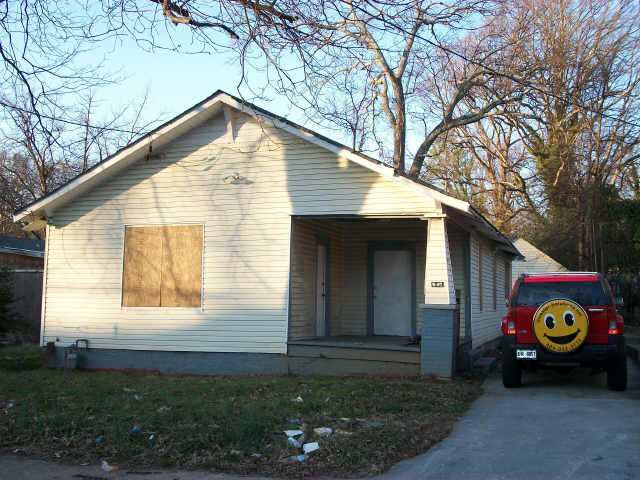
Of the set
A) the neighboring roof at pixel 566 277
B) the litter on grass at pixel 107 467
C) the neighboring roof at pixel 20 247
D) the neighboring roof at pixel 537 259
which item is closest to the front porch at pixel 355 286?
the neighboring roof at pixel 566 277

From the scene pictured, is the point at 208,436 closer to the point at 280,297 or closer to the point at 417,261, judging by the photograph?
the point at 280,297

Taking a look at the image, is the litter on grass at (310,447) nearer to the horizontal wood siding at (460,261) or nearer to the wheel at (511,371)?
the wheel at (511,371)

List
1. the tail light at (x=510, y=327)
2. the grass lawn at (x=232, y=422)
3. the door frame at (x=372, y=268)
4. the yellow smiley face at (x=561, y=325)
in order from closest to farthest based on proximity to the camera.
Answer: the grass lawn at (x=232, y=422)
the yellow smiley face at (x=561, y=325)
the tail light at (x=510, y=327)
the door frame at (x=372, y=268)

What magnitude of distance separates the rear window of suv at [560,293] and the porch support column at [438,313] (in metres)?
1.30

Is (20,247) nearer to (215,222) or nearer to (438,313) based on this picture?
(215,222)

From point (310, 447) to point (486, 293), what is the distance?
455 inches

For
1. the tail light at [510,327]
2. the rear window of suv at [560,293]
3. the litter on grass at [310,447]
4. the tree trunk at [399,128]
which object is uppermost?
the tree trunk at [399,128]

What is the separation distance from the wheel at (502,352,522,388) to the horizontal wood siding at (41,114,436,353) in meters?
3.07

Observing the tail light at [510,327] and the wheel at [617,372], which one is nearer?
the wheel at [617,372]

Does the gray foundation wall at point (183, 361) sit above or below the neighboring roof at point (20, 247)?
below

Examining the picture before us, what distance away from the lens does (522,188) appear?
2911cm

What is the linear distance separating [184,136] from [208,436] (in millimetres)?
8102

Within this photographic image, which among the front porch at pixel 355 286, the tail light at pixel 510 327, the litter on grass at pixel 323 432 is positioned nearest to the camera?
the litter on grass at pixel 323 432

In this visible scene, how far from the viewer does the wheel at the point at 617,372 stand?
9805 millimetres
